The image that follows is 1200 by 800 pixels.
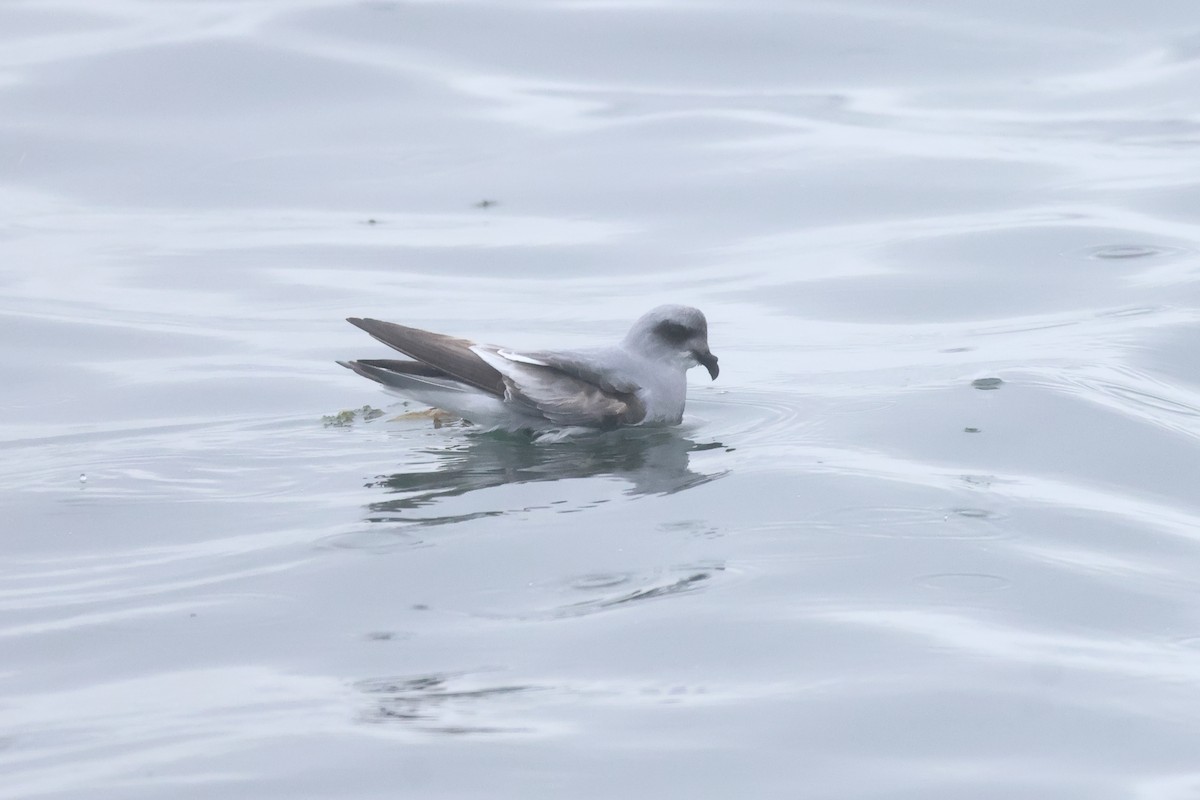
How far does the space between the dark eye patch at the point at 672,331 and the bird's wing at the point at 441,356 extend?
2.83 ft

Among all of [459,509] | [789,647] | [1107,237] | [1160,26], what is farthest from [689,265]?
[1160,26]

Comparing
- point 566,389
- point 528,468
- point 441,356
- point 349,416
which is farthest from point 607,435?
point 349,416

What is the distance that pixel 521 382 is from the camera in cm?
762

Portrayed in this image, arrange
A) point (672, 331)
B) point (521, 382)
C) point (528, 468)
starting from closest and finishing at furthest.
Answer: point (528, 468)
point (521, 382)
point (672, 331)

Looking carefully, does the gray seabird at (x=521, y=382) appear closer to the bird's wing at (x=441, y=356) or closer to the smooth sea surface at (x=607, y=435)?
the bird's wing at (x=441, y=356)

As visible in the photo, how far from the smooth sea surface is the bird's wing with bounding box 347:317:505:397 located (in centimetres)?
35

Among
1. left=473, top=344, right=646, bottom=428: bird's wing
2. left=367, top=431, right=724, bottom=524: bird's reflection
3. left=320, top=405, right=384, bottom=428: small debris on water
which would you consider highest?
left=473, top=344, right=646, bottom=428: bird's wing

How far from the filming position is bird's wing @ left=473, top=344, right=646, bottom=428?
7648 millimetres

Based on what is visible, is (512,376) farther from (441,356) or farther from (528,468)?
(528,468)

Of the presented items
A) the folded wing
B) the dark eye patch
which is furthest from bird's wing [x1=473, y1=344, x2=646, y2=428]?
the dark eye patch

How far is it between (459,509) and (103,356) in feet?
12.6

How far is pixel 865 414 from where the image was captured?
7.99m

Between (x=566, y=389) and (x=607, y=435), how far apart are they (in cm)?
32

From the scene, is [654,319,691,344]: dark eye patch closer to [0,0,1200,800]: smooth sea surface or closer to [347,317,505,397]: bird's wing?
[0,0,1200,800]: smooth sea surface
